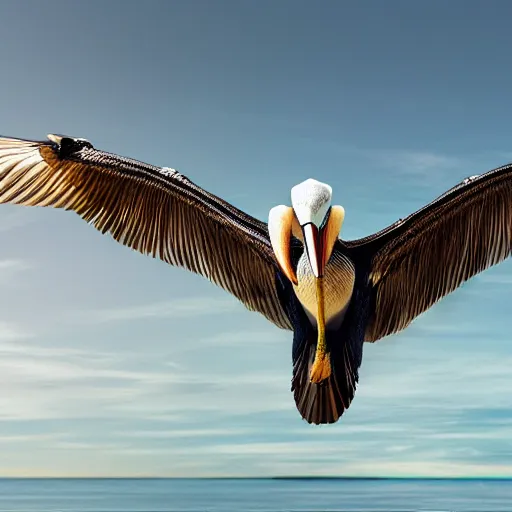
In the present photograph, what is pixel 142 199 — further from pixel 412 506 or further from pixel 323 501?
pixel 323 501

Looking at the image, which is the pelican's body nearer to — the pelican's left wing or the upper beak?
the upper beak

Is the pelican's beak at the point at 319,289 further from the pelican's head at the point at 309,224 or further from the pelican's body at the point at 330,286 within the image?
the pelican's body at the point at 330,286

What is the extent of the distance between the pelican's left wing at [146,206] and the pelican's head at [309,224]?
1.29m

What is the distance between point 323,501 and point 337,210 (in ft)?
195

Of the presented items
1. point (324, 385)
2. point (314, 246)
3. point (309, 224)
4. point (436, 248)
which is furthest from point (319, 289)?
point (436, 248)

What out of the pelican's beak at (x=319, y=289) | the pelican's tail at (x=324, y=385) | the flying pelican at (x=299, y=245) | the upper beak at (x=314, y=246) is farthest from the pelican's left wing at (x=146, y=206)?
the upper beak at (x=314, y=246)

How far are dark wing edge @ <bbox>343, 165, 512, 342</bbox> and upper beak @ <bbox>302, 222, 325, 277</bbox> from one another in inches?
36.1

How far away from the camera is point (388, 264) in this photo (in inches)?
448

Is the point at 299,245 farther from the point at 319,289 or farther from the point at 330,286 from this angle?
the point at 319,289

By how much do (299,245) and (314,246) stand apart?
1.11m

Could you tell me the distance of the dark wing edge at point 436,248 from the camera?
445 inches

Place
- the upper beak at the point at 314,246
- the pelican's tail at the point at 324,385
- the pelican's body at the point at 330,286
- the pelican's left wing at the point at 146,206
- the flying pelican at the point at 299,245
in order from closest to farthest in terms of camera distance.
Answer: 1. the upper beak at the point at 314,246
2. the pelican's body at the point at 330,286
3. the flying pelican at the point at 299,245
4. the pelican's tail at the point at 324,385
5. the pelican's left wing at the point at 146,206

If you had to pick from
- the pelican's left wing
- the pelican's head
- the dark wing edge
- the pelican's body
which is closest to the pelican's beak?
the pelican's head

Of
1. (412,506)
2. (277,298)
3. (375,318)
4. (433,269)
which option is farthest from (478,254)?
(412,506)
